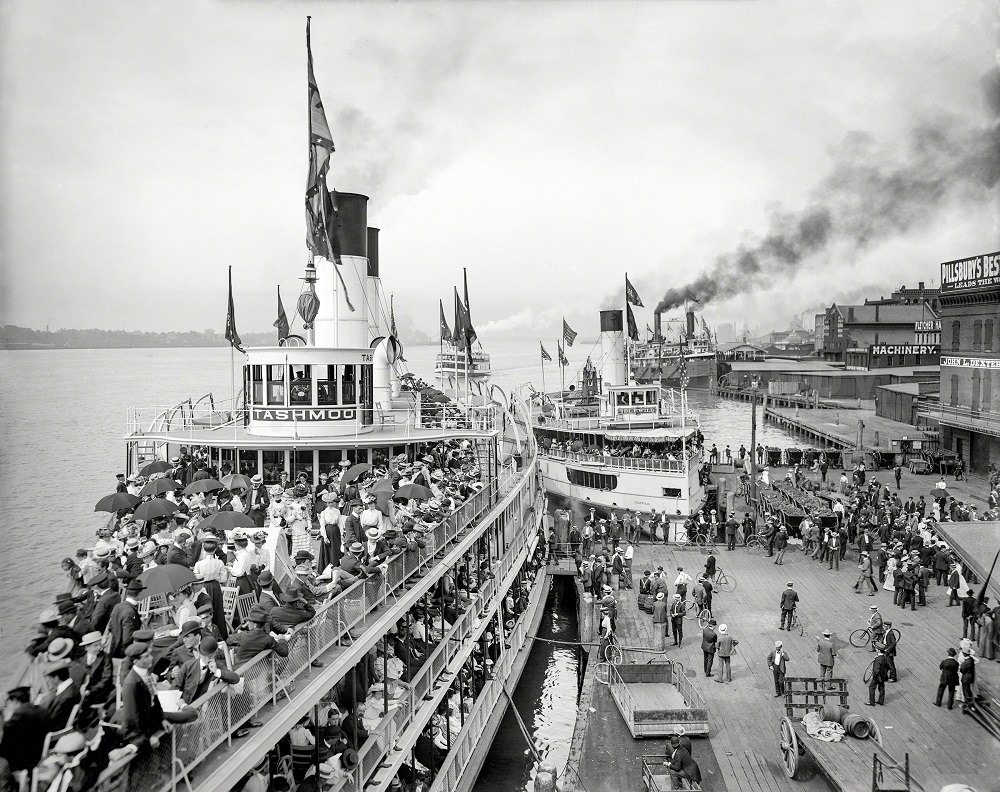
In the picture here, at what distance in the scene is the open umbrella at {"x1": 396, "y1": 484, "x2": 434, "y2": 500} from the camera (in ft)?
41.6

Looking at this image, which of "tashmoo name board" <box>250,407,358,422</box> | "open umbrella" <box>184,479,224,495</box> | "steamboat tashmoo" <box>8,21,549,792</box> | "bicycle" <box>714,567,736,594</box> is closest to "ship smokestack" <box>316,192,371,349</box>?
"steamboat tashmoo" <box>8,21,549,792</box>

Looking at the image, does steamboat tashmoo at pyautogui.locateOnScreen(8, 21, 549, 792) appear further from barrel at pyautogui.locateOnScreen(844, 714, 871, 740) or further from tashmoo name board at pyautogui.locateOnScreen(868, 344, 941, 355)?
tashmoo name board at pyautogui.locateOnScreen(868, 344, 941, 355)

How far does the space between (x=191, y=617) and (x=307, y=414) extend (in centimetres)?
1150

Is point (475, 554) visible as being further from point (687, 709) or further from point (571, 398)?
point (571, 398)

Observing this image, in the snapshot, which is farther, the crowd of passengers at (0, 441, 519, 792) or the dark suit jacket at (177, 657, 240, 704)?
the dark suit jacket at (177, 657, 240, 704)

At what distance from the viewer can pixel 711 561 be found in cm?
1989

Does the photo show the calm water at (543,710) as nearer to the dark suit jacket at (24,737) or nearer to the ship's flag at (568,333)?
the dark suit jacket at (24,737)

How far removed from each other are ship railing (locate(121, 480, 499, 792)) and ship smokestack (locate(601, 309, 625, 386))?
3072 centimetres

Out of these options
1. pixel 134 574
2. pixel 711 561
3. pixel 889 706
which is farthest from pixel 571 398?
pixel 134 574

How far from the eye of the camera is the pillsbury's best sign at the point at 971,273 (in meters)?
39.0

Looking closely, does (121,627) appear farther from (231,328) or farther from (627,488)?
(627,488)

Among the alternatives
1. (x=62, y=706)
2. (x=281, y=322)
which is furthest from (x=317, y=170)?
(x=281, y=322)

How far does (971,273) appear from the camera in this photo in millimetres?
40562

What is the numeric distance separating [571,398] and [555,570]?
26.3m
